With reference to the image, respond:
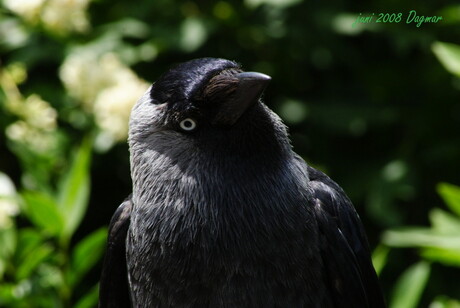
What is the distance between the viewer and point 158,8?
11.9 ft

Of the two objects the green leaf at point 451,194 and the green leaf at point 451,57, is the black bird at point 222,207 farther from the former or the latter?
the green leaf at point 451,57

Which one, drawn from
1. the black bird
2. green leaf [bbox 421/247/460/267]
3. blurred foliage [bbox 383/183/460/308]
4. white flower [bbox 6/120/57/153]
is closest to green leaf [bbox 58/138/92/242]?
white flower [bbox 6/120/57/153]

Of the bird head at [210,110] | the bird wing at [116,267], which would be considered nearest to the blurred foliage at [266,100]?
the bird wing at [116,267]

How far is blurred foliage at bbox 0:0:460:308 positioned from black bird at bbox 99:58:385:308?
2.50 feet

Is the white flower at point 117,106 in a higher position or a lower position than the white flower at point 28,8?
lower

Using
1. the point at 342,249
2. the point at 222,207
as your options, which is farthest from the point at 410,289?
the point at 222,207

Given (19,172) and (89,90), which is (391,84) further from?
(19,172)

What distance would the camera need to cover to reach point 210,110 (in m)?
2.21

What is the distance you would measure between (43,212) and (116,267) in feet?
1.91

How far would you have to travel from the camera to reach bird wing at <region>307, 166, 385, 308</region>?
2342mm

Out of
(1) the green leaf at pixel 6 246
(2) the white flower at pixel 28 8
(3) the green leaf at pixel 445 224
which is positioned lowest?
(1) the green leaf at pixel 6 246

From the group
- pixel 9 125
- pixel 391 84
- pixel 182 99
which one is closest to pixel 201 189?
pixel 182 99

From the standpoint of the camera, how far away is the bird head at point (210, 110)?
7.13ft

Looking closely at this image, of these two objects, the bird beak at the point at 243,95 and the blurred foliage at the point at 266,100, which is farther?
the blurred foliage at the point at 266,100
